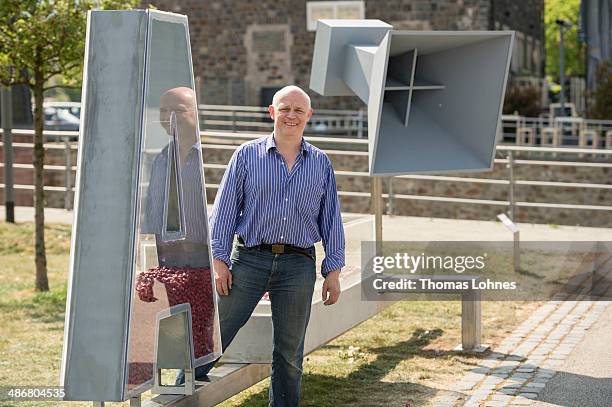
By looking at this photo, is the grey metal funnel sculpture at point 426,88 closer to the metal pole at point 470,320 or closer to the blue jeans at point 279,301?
the metal pole at point 470,320

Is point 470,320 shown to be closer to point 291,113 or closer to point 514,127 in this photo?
point 291,113

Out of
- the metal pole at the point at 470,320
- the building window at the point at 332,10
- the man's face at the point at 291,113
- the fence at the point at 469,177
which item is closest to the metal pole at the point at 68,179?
the fence at the point at 469,177

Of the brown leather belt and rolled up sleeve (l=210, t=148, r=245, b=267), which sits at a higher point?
rolled up sleeve (l=210, t=148, r=245, b=267)

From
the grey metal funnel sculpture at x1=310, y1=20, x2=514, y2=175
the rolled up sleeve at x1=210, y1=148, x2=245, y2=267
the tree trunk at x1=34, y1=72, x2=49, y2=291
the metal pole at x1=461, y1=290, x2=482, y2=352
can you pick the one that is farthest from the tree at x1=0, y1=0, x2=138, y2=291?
the rolled up sleeve at x1=210, y1=148, x2=245, y2=267

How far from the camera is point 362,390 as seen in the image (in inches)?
288

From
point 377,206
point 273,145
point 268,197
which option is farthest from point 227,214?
point 377,206

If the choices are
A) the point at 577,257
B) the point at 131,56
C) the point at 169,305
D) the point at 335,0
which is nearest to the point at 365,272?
the point at 169,305

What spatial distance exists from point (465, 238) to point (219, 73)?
22498 mm

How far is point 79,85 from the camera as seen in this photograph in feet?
37.0

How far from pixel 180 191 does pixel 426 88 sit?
11.6 ft

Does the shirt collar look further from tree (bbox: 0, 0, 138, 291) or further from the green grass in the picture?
tree (bbox: 0, 0, 138, 291)

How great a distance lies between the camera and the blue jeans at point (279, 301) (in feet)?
19.0

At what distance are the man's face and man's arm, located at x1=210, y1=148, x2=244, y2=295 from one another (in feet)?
0.75

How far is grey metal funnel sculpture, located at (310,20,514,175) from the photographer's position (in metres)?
8.29
